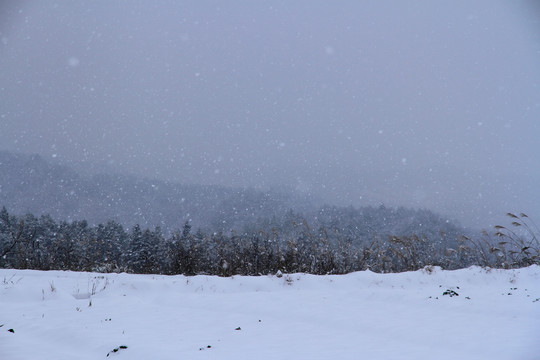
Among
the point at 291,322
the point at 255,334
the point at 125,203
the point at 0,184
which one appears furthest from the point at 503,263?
the point at 0,184

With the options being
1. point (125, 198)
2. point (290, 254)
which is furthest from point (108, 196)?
point (290, 254)

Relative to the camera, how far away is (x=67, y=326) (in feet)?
14.9

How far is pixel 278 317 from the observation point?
220 inches

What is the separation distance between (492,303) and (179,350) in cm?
564

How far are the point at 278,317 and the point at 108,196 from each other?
178017 millimetres

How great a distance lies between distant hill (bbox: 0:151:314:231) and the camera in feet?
426

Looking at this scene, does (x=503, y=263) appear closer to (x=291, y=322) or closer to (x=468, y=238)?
(x=468, y=238)

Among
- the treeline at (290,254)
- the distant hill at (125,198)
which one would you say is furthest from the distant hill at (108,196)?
the treeline at (290,254)

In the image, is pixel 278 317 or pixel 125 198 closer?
pixel 278 317

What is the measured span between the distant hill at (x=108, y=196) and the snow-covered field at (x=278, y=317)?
10684 centimetres

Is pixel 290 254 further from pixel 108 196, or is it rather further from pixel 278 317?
pixel 108 196

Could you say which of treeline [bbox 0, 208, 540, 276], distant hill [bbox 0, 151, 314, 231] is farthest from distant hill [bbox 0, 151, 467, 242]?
treeline [bbox 0, 208, 540, 276]

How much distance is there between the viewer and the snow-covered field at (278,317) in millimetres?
3807

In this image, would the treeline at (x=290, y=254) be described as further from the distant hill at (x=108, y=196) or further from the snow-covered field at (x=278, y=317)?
the distant hill at (x=108, y=196)
